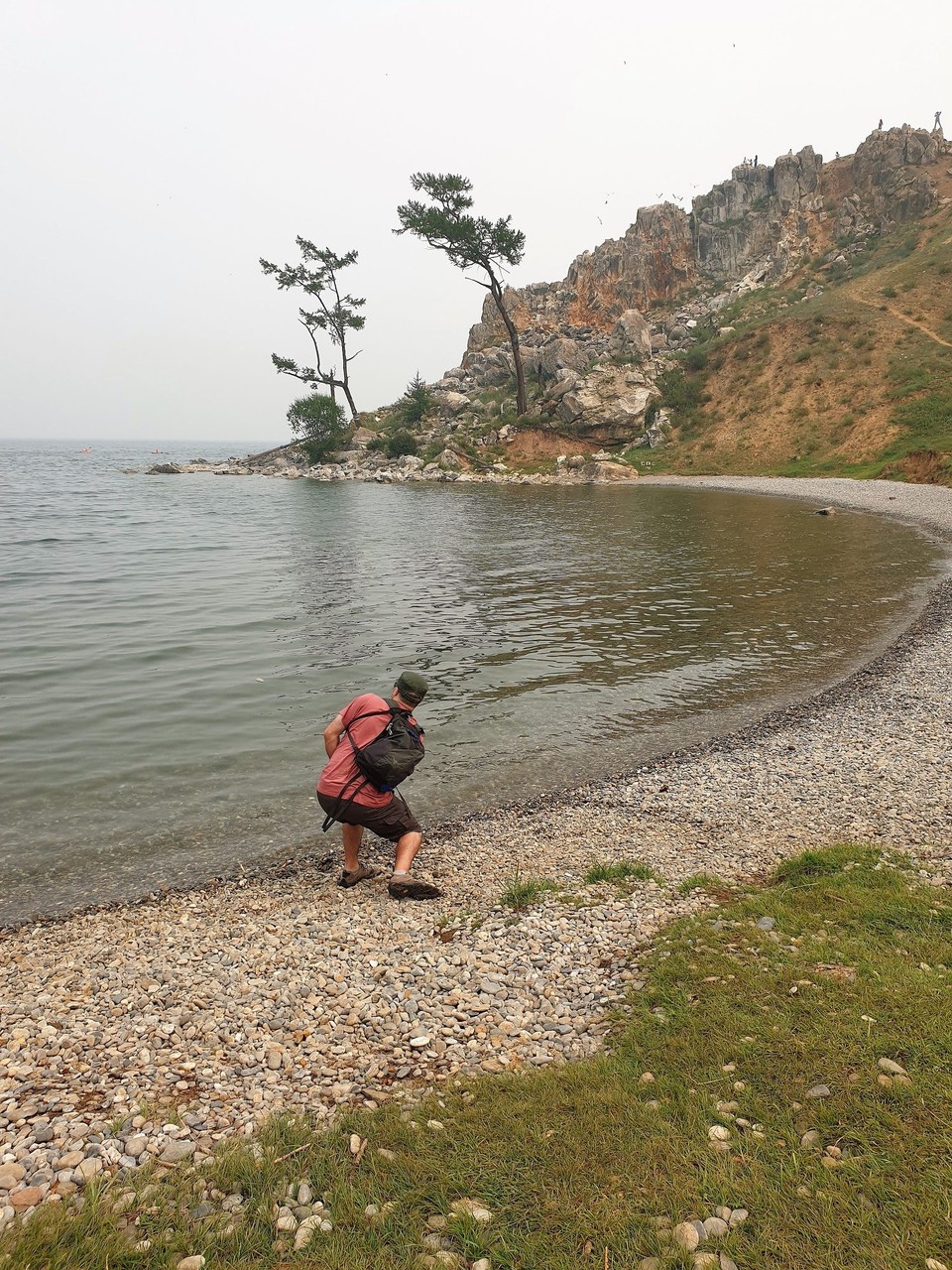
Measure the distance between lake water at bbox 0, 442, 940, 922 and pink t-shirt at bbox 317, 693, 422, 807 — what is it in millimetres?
1871

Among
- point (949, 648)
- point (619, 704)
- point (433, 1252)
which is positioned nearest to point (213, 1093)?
point (433, 1252)

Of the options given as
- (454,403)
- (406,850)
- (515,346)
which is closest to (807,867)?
(406,850)

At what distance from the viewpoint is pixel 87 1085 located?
5.41 m

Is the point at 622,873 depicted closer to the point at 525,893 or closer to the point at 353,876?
the point at 525,893

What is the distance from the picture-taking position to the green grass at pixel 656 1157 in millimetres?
3887

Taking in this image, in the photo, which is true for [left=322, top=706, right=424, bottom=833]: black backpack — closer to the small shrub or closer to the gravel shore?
the gravel shore

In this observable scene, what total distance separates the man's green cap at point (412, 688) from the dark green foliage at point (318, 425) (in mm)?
79885

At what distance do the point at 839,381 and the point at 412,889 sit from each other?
242ft

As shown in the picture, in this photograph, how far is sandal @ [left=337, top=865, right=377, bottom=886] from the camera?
9117mm

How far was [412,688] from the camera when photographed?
898 centimetres

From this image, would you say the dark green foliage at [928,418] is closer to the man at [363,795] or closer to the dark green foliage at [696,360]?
the dark green foliage at [696,360]

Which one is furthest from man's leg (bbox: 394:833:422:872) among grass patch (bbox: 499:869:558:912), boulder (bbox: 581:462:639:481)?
boulder (bbox: 581:462:639:481)

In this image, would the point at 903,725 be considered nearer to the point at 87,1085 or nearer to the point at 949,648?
the point at 949,648

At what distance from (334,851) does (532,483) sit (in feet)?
198
